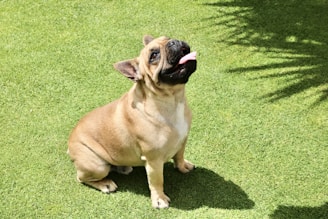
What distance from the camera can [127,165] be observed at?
14.3 feet

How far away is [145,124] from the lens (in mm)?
3885

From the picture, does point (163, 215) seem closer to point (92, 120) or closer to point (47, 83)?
point (92, 120)

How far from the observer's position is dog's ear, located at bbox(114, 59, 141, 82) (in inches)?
148

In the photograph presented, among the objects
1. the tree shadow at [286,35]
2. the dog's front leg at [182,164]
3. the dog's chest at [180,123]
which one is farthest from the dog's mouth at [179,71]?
the tree shadow at [286,35]

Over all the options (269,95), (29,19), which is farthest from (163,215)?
(29,19)

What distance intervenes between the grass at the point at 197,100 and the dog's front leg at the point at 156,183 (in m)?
0.08

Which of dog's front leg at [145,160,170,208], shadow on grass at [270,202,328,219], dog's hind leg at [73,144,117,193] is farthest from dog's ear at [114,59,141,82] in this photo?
shadow on grass at [270,202,328,219]

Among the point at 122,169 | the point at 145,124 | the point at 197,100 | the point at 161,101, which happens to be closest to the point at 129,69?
the point at 161,101

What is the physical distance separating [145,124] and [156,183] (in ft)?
1.92

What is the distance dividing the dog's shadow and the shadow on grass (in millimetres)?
240

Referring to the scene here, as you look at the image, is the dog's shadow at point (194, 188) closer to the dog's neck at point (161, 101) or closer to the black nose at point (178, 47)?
the dog's neck at point (161, 101)

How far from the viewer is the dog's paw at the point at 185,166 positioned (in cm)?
459

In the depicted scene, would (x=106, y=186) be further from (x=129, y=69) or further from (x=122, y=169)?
(x=129, y=69)

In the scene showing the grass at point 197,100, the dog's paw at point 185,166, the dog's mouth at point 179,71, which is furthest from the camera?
the dog's paw at point 185,166
